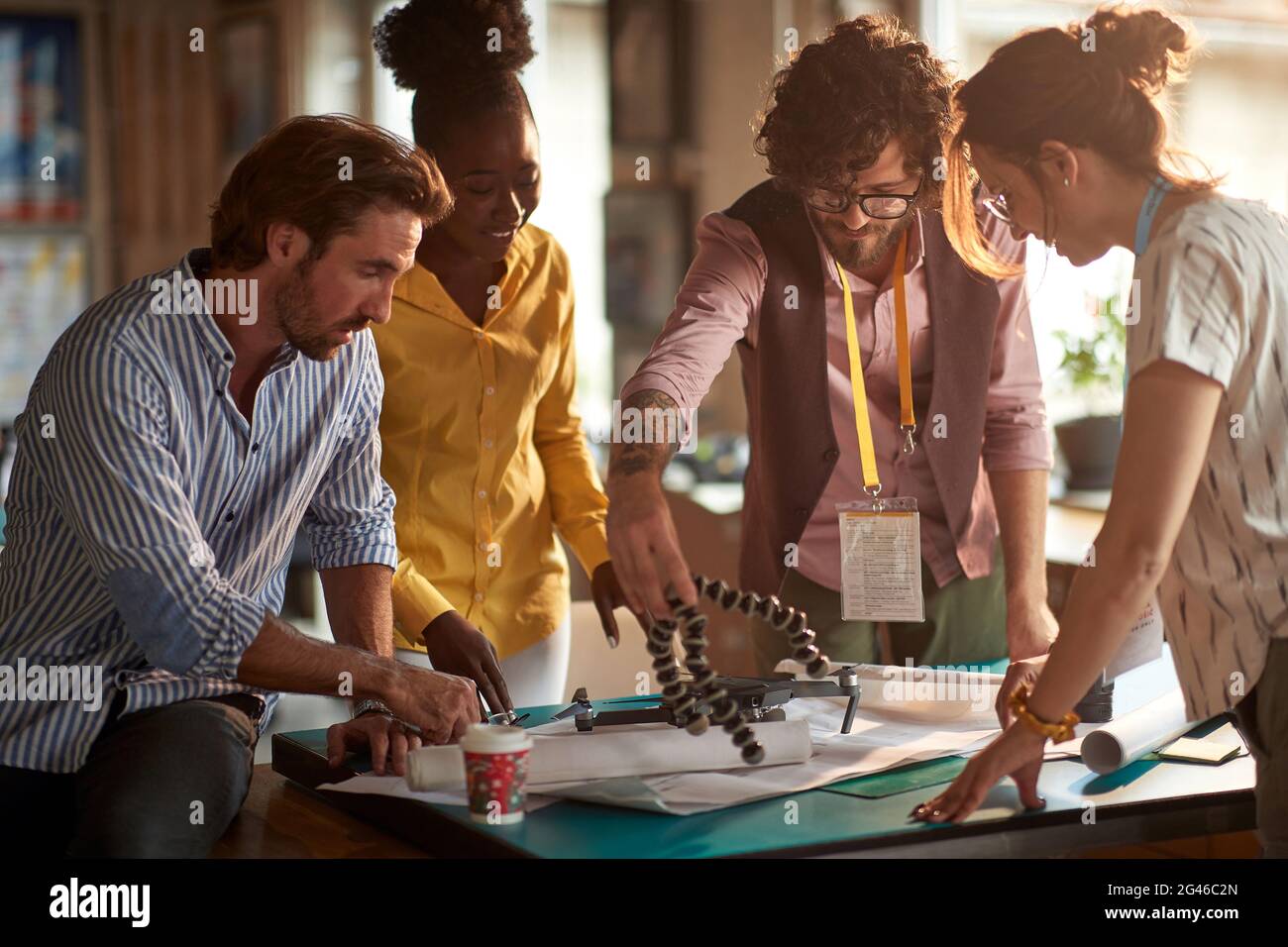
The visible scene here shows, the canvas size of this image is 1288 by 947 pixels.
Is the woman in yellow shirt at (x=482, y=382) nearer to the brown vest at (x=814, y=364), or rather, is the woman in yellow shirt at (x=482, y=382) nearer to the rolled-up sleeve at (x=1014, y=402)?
the brown vest at (x=814, y=364)

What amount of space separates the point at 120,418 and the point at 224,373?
0.18m

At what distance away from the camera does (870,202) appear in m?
2.02

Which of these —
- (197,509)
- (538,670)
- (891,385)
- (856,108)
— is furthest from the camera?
(538,670)

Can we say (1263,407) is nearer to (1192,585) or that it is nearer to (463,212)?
(1192,585)

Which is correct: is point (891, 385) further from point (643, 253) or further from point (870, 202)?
point (643, 253)

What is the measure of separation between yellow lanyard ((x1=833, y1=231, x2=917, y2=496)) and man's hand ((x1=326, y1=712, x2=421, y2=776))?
0.82 m

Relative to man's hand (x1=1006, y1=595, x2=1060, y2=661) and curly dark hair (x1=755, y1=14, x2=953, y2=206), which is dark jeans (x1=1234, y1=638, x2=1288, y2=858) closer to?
man's hand (x1=1006, y1=595, x2=1060, y2=661)

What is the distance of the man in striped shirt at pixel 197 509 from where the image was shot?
63.6 inches

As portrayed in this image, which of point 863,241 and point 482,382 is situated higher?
point 863,241

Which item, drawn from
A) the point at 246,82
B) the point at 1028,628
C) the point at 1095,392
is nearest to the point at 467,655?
the point at 1028,628

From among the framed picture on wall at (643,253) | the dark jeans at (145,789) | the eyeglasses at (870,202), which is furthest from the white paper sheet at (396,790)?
the framed picture on wall at (643,253)

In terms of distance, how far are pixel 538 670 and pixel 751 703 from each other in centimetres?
74

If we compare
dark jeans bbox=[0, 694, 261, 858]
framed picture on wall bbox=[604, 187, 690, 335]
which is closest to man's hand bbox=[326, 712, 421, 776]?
dark jeans bbox=[0, 694, 261, 858]
